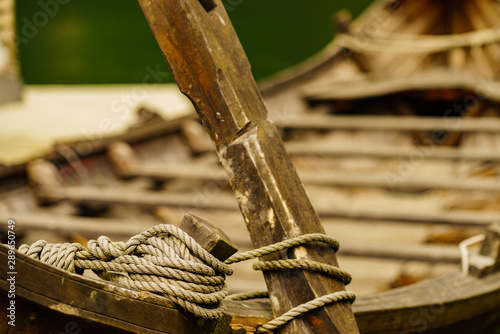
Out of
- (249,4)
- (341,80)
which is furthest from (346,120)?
(249,4)

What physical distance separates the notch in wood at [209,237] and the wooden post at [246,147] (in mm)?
96

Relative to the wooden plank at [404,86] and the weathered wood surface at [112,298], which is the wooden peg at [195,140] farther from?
the weathered wood surface at [112,298]

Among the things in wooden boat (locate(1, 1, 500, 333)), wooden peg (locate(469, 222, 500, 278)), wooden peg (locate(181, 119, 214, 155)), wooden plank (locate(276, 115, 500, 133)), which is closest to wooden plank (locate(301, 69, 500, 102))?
wooden boat (locate(1, 1, 500, 333))

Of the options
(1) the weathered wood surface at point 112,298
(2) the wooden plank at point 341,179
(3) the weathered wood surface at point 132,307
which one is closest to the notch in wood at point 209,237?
(1) the weathered wood surface at point 112,298

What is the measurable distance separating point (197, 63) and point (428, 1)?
3.59 meters

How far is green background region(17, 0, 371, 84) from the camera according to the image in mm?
6168

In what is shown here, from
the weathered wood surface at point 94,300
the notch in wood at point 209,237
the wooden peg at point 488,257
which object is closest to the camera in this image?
the weathered wood surface at point 94,300

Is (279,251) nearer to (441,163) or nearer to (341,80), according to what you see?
(441,163)

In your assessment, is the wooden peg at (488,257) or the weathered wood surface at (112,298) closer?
Result: the weathered wood surface at (112,298)

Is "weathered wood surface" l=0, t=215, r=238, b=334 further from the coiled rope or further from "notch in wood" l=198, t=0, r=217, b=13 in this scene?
"notch in wood" l=198, t=0, r=217, b=13

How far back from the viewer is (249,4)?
6.37 meters

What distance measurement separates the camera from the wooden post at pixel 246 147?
94cm

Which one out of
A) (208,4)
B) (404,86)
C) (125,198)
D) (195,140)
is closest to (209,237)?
(208,4)

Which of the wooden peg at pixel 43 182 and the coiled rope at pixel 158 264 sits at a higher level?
the wooden peg at pixel 43 182
